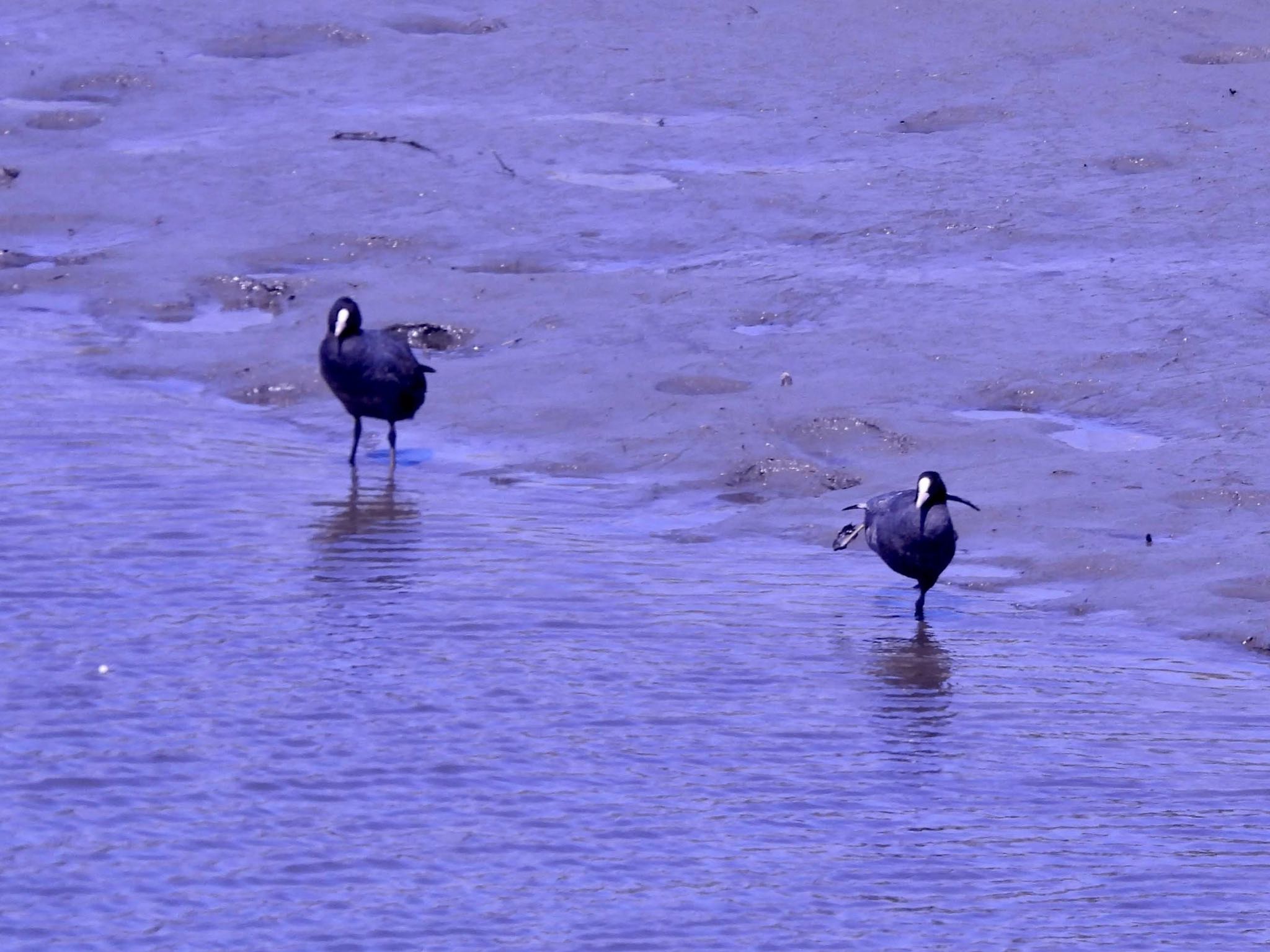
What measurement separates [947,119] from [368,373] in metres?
6.49

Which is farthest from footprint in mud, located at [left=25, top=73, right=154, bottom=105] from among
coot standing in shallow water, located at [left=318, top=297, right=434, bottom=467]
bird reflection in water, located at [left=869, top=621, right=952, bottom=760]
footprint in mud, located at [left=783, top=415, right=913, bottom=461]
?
bird reflection in water, located at [left=869, top=621, right=952, bottom=760]

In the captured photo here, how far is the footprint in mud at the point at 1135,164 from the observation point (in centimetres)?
1512

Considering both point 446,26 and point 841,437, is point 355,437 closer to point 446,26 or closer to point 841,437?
point 841,437

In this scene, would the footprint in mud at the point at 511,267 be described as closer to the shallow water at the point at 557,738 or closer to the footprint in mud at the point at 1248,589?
the shallow water at the point at 557,738

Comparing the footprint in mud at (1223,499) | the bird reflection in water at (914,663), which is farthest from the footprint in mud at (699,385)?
the bird reflection in water at (914,663)

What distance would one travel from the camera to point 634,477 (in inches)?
437

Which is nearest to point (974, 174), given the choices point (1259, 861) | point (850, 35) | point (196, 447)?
point (850, 35)

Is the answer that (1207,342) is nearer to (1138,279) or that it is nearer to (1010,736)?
(1138,279)

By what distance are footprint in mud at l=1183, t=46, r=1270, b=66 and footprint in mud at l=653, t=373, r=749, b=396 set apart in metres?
6.60

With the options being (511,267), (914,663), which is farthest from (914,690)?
(511,267)

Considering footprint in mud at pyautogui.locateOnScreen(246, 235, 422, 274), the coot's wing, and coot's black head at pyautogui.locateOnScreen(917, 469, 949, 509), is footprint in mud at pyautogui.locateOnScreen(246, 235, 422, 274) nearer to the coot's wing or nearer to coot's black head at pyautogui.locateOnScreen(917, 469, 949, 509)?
the coot's wing

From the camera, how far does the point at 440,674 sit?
330 inches

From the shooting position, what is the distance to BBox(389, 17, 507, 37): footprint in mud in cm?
1834

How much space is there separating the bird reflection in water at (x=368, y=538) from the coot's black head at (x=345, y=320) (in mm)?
1050
